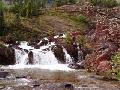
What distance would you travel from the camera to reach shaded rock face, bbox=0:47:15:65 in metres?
62.2

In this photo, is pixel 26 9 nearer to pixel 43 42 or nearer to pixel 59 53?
pixel 43 42

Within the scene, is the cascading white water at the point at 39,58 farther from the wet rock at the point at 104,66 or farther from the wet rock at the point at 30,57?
the wet rock at the point at 104,66

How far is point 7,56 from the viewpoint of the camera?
62.8 meters

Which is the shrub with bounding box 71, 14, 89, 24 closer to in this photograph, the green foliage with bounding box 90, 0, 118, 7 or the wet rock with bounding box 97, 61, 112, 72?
the green foliage with bounding box 90, 0, 118, 7

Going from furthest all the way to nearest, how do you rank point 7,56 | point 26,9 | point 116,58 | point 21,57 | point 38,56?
point 26,9 < point 38,56 < point 21,57 < point 7,56 < point 116,58

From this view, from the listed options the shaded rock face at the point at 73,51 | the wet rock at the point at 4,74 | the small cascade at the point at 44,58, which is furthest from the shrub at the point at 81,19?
the wet rock at the point at 4,74

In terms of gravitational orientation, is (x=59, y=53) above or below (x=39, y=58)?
above

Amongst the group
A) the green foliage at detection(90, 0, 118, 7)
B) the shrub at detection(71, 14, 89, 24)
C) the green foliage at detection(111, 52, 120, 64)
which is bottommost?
the green foliage at detection(111, 52, 120, 64)

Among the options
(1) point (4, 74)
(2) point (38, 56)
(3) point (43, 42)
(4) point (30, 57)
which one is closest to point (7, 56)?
(4) point (30, 57)

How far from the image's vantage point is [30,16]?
290 ft

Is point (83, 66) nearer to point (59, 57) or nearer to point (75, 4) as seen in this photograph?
point (59, 57)

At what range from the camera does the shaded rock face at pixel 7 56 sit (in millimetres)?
62241

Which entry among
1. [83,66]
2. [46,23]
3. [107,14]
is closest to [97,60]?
[83,66]

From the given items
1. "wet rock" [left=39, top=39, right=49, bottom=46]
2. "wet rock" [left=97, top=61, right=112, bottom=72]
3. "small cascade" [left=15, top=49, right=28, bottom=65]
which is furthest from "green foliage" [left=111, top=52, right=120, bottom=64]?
"wet rock" [left=39, top=39, right=49, bottom=46]
